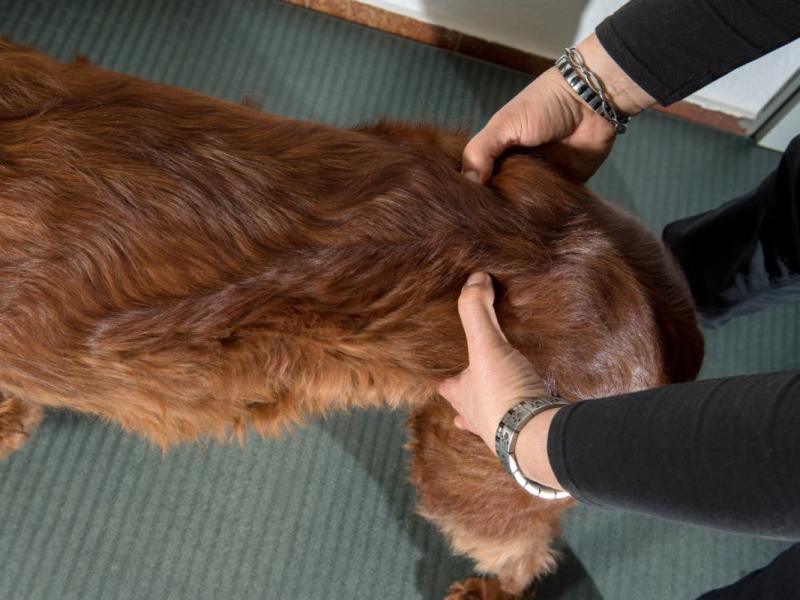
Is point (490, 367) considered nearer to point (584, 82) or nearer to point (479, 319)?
point (479, 319)

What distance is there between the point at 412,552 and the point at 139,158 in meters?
0.91

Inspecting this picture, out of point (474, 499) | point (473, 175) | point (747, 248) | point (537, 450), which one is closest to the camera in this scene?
point (537, 450)

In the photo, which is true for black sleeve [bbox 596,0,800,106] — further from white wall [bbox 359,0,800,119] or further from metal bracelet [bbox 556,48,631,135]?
white wall [bbox 359,0,800,119]

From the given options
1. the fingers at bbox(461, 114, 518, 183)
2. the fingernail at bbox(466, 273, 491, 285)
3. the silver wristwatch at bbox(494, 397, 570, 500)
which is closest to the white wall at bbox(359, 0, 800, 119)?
the fingers at bbox(461, 114, 518, 183)

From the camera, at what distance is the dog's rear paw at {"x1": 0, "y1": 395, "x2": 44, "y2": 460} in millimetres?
1176

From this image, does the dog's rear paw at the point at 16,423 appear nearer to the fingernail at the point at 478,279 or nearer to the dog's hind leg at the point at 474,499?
the dog's hind leg at the point at 474,499

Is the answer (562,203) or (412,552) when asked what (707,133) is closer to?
(562,203)

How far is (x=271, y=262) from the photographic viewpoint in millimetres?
728

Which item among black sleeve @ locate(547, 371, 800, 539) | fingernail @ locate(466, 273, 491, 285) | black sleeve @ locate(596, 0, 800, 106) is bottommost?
fingernail @ locate(466, 273, 491, 285)

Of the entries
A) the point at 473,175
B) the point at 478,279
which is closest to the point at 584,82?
the point at 473,175

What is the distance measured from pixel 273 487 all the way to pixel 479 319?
709mm

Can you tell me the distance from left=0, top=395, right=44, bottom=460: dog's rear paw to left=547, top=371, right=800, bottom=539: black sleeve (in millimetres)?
1048

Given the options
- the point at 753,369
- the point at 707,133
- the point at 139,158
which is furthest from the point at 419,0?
the point at 753,369

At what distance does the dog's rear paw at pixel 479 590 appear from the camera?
47.0 inches
